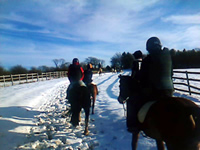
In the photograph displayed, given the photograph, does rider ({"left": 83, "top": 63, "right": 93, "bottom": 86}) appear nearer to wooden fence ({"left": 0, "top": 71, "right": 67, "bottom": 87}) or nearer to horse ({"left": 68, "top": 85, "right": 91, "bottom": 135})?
horse ({"left": 68, "top": 85, "right": 91, "bottom": 135})

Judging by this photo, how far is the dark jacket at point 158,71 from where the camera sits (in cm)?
231

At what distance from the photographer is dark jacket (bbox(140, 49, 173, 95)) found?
2.31 m

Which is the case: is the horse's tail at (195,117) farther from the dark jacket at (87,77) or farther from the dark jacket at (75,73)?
the dark jacket at (87,77)

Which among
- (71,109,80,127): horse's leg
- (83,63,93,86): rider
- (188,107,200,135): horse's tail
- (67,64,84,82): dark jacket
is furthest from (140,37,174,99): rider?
(83,63,93,86): rider

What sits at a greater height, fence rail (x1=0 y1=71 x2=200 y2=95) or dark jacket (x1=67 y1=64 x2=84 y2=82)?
dark jacket (x1=67 y1=64 x2=84 y2=82)

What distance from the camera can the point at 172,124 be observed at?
1.86 metres

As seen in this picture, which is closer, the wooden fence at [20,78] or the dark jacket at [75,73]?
the dark jacket at [75,73]

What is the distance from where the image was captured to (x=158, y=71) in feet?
7.62

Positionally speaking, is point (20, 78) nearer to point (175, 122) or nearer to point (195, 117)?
point (175, 122)

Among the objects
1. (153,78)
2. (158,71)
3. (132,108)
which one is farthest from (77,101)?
(158,71)

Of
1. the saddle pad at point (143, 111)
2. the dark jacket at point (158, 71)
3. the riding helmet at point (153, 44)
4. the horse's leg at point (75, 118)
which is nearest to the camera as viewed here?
the saddle pad at point (143, 111)

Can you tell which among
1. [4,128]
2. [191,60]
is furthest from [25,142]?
[191,60]

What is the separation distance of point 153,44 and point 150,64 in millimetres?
423

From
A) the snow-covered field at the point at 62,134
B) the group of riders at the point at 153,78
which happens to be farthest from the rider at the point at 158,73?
the snow-covered field at the point at 62,134
